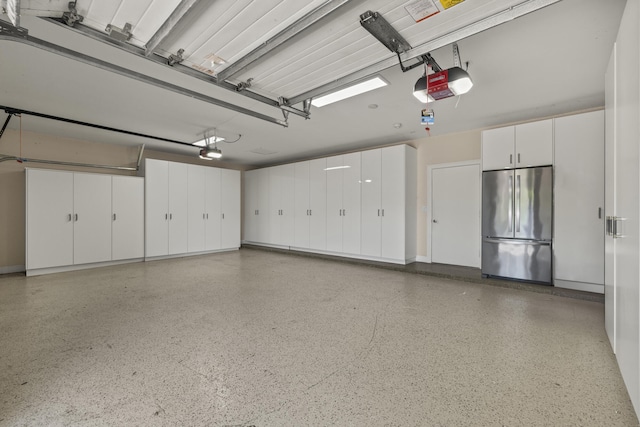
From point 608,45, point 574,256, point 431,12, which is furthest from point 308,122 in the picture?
point 574,256

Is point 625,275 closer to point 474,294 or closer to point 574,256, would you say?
point 474,294

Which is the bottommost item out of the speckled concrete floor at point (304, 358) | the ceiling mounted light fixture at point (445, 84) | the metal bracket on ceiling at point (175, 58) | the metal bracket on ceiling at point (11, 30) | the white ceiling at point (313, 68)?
the speckled concrete floor at point (304, 358)

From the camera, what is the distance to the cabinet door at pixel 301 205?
6.96m

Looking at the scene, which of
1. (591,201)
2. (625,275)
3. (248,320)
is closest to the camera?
(625,275)

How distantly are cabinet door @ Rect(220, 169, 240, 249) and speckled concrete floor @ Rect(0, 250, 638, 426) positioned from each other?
146 inches

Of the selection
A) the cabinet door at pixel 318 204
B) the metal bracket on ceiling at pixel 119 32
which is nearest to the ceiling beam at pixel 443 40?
the metal bracket on ceiling at pixel 119 32

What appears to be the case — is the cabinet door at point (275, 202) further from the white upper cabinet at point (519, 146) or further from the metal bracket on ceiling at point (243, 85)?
the white upper cabinet at point (519, 146)

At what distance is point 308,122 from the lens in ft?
14.8

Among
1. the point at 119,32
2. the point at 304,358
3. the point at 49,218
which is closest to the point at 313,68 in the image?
the point at 119,32

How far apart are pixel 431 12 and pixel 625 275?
213 centimetres

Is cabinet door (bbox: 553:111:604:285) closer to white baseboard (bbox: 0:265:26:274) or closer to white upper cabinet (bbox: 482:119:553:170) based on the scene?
white upper cabinet (bbox: 482:119:553:170)

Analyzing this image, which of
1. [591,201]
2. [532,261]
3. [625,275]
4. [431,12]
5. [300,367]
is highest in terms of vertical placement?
[431,12]

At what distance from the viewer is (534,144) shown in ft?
13.0

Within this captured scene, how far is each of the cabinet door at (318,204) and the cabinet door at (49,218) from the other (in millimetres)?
4843
